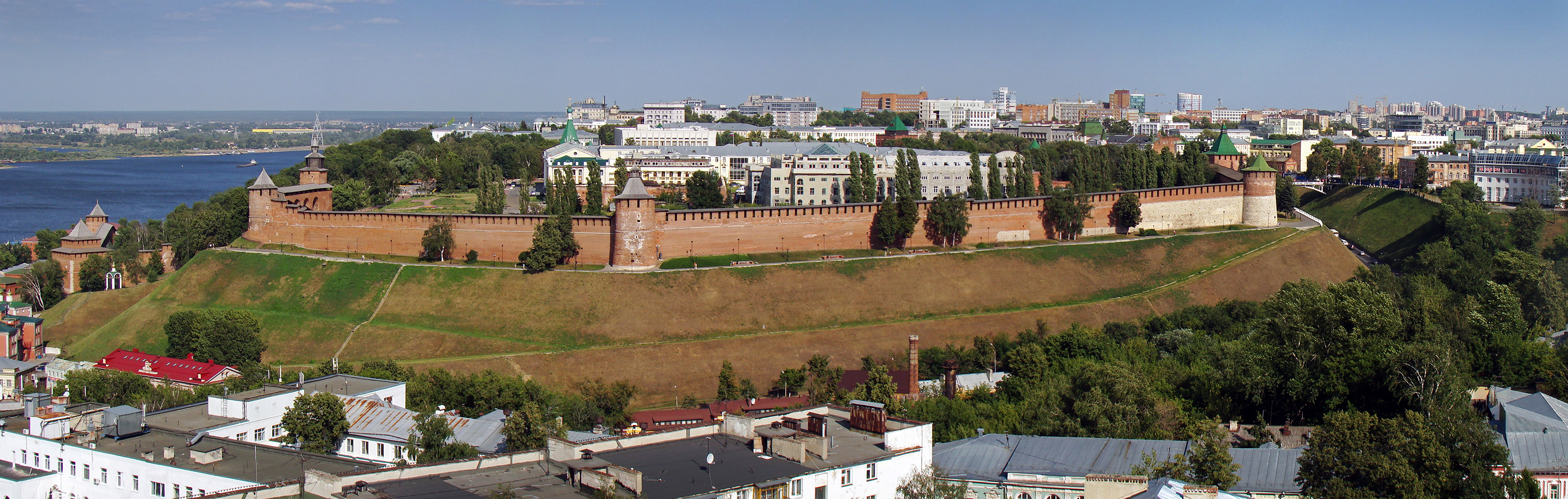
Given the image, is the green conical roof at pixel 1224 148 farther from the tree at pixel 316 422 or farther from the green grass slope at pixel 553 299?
the tree at pixel 316 422

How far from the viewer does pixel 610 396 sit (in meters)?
37.1

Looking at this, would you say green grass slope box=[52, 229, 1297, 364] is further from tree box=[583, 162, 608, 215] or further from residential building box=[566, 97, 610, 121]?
residential building box=[566, 97, 610, 121]

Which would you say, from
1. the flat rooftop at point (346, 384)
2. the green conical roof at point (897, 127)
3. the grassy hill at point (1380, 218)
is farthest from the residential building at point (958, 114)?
the flat rooftop at point (346, 384)

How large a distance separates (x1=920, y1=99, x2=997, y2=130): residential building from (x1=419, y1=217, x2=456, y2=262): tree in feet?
304

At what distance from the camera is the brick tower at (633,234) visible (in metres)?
48.5

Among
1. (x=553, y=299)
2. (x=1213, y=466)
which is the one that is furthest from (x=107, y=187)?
(x=1213, y=466)

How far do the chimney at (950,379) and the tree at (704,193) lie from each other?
20.2m

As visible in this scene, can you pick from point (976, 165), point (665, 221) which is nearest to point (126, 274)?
point (665, 221)

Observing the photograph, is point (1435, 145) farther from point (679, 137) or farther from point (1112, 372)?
point (1112, 372)

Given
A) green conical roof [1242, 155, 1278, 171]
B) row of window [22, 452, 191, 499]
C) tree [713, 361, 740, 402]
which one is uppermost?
green conical roof [1242, 155, 1278, 171]

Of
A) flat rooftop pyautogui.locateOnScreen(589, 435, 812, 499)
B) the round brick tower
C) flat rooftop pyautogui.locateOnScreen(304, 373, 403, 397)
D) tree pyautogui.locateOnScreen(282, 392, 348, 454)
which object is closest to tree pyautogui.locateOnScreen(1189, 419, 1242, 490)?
flat rooftop pyautogui.locateOnScreen(589, 435, 812, 499)

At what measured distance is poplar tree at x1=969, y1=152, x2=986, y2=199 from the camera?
6097 cm

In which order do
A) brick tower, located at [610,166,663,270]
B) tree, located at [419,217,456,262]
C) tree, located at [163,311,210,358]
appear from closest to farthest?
tree, located at [163,311,210,358], brick tower, located at [610,166,663,270], tree, located at [419,217,456,262]

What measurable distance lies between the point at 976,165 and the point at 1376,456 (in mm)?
46810
